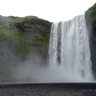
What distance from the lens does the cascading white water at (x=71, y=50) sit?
2115 inches

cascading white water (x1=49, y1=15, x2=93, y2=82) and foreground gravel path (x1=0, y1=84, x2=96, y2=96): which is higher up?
cascading white water (x1=49, y1=15, x2=93, y2=82)

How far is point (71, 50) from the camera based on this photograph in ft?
190

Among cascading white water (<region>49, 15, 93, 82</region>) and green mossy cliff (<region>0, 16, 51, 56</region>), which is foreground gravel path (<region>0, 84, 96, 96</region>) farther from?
green mossy cliff (<region>0, 16, 51, 56</region>)

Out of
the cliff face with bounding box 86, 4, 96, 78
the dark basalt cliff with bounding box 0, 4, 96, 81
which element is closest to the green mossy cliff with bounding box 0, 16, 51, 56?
the dark basalt cliff with bounding box 0, 4, 96, 81

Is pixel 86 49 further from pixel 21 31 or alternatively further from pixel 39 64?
pixel 21 31

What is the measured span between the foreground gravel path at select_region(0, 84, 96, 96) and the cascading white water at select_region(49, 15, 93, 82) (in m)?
17.0

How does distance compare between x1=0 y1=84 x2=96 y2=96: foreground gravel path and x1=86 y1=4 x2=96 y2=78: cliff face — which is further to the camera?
x1=86 y1=4 x2=96 y2=78: cliff face

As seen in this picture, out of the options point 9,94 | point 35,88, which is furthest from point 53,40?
point 9,94

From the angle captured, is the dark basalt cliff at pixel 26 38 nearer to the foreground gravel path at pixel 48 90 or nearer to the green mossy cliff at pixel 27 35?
the green mossy cliff at pixel 27 35

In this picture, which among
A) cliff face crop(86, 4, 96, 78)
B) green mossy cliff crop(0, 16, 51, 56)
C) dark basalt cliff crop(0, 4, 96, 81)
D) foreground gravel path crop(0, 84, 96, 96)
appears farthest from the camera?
green mossy cliff crop(0, 16, 51, 56)

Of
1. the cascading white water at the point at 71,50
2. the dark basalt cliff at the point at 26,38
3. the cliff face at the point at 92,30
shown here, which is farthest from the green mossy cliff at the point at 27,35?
the cliff face at the point at 92,30

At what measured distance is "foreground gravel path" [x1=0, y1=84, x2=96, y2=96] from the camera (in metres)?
31.2

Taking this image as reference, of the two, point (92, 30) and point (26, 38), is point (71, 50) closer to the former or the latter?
point (92, 30)

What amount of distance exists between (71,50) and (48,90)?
24919 mm
